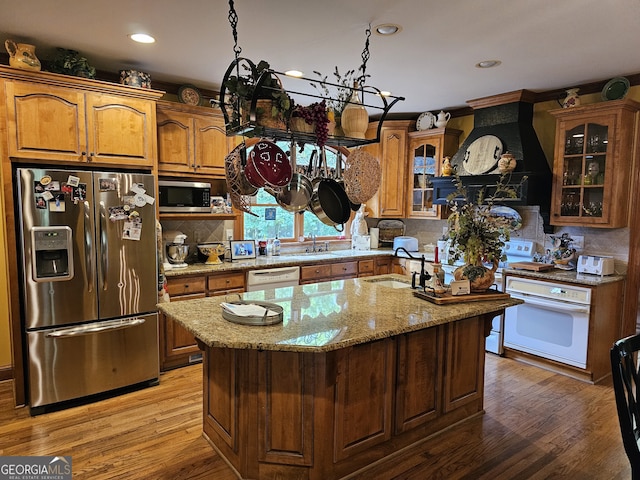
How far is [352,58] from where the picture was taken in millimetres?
3363

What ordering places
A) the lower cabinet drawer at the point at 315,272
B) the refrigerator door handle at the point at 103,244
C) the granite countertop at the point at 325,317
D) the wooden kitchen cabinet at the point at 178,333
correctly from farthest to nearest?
the lower cabinet drawer at the point at 315,272 → the wooden kitchen cabinet at the point at 178,333 → the refrigerator door handle at the point at 103,244 → the granite countertop at the point at 325,317

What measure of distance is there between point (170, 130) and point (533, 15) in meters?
2.97

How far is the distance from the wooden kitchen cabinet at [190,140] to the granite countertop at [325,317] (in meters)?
1.70

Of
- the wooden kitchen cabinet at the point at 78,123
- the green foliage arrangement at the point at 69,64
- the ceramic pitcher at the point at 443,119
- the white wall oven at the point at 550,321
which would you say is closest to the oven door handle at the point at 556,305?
the white wall oven at the point at 550,321

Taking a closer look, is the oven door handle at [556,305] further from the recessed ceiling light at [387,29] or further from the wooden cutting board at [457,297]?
the recessed ceiling light at [387,29]

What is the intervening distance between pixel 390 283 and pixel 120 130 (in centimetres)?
248

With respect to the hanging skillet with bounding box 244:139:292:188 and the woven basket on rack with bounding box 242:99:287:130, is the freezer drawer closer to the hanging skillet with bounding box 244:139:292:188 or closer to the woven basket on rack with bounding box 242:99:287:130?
the hanging skillet with bounding box 244:139:292:188

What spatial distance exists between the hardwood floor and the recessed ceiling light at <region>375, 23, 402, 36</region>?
2.67 meters

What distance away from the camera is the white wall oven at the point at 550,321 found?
3.64 meters

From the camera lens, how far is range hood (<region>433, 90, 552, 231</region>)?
4.11 meters

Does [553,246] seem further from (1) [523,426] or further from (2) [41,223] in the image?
(2) [41,223]

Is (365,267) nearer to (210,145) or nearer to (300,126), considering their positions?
(210,145)

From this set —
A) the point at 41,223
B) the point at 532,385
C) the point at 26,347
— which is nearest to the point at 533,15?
the point at 532,385

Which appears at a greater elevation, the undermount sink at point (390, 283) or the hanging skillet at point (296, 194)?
the hanging skillet at point (296, 194)
